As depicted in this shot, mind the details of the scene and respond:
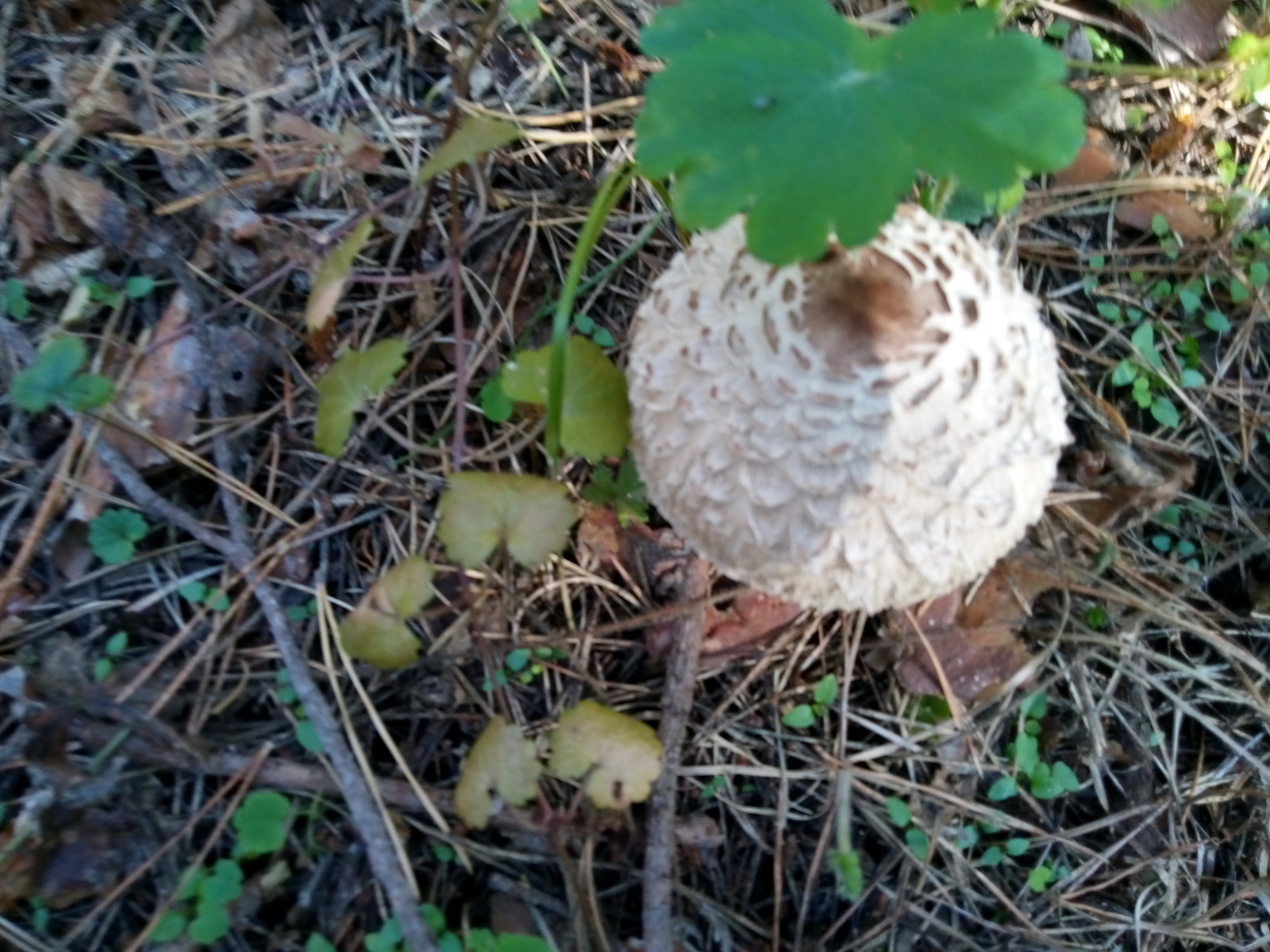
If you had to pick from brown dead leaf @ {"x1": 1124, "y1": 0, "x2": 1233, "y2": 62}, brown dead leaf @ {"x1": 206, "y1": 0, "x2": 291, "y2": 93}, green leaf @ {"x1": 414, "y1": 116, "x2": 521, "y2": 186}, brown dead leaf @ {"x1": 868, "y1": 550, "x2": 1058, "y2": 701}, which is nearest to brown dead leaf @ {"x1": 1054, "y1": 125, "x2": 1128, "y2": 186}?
brown dead leaf @ {"x1": 1124, "y1": 0, "x2": 1233, "y2": 62}

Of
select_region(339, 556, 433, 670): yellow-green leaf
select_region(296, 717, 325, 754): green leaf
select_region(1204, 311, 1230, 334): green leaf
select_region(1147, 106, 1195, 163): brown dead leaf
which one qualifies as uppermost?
select_region(1147, 106, 1195, 163): brown dead leaf

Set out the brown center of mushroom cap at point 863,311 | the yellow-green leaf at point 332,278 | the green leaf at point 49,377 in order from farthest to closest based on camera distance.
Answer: the green leaf at point 49,377, the yellow-green leaf at point 332,278, the brown center of mushroom cap at point 863,311

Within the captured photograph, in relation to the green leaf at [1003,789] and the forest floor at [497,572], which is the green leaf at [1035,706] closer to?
the forest floor at [497,572]

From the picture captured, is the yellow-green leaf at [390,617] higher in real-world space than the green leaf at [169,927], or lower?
higher

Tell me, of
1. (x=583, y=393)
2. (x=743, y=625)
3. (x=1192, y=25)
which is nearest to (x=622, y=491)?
(x=583, y=393)

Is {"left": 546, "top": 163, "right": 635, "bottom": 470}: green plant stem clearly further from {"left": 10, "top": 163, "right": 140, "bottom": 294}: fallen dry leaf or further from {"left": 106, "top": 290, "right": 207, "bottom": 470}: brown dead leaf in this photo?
{"left": 10, "top": 163, "right": 140, "bottom": 294}: fallen dry leaf

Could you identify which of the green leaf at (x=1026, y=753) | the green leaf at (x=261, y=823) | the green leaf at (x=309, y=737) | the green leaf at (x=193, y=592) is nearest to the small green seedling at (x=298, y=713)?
the green leaf at (x=309, y=737)

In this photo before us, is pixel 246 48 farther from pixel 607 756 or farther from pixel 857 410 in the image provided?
pixel 607 756
